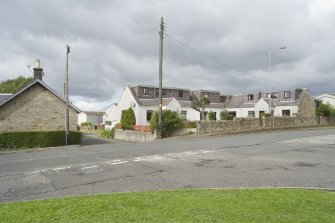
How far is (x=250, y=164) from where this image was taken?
1291cm

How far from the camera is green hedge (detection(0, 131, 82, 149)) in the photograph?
27.2 metres

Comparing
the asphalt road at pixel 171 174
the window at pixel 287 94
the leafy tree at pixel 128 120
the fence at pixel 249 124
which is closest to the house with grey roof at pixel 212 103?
the window at pixel 287 94

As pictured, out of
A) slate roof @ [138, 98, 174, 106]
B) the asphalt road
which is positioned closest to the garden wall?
slate roof @ [138, 98, 174, 106]

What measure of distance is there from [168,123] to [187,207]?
24828mm

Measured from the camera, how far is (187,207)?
6.72 m

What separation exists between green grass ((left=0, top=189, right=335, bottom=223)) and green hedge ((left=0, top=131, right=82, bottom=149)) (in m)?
21.9

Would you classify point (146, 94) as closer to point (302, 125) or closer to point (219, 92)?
point (219, 92)

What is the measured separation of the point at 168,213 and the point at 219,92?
5699 cm

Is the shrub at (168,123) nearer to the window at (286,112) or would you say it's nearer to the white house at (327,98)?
the window at (286,112)

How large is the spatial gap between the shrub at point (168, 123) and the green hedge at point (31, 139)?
345 inches

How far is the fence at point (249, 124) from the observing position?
3196 cm

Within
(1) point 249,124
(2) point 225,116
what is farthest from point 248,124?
(2) point 225,116

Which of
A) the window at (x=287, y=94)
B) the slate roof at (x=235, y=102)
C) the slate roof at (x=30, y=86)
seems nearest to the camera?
the slate roof at (x=30, y=86)

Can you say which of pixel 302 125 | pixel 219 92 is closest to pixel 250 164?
pixel 302 125
